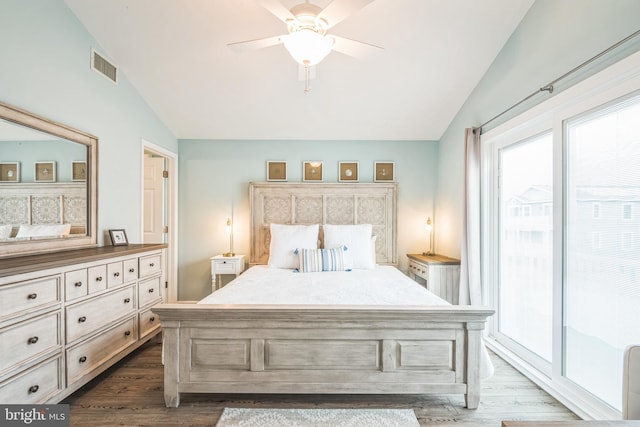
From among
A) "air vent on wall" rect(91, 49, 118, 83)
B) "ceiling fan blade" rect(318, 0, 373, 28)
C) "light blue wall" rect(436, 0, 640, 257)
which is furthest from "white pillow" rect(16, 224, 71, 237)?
"light blue wall" rect(436, 0, 640, 257)

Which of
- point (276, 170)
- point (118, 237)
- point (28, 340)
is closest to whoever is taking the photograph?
point (28, 340)

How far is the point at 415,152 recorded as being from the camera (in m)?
4.30

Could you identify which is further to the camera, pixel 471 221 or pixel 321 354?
pixel 471 221

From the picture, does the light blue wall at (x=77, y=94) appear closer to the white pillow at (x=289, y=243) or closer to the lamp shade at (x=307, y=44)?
the white pillow at (x=289, y=243)

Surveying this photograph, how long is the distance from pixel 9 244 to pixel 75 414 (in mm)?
1158

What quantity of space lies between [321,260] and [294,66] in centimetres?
199

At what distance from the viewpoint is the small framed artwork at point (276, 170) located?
4.25 m

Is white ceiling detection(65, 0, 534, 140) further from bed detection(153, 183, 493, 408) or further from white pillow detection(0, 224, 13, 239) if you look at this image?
bed detection(153, 183, 493, 408)

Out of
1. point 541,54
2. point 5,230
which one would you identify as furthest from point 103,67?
point 541,54

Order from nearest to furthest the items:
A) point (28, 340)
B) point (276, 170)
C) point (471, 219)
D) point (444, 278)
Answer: point (28, 340) < point (471, 219) < point (444, 278) < point (276, 170)

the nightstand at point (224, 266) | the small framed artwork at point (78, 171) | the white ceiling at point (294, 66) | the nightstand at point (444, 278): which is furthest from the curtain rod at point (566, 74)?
the small framed artwork at point (78, 171)

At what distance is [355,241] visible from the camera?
3613mm

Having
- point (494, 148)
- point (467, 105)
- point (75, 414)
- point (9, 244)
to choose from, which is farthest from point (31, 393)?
point (467, 105)

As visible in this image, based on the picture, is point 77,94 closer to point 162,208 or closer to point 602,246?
point 162,208
